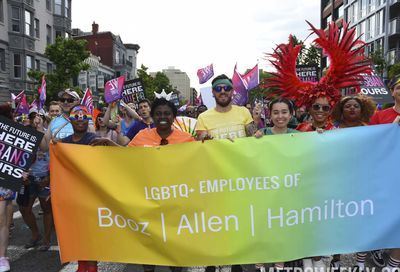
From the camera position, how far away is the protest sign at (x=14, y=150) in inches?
172

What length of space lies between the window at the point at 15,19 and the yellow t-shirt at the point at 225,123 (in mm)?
28051

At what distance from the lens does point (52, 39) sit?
3438 cm

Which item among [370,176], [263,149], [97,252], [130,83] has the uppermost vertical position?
[130,83]

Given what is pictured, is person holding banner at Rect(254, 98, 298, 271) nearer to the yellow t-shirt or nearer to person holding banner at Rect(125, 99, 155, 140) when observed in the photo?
the yellow t-shirt

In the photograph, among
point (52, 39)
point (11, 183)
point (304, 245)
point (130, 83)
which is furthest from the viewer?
point (52, 39)

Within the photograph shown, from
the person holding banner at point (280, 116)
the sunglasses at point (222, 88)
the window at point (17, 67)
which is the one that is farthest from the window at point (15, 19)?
the person holding banner at point (280, 116)

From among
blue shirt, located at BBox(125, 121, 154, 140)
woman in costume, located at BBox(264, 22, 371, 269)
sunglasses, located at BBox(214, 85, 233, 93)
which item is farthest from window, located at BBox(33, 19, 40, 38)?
sunglasses, located at BBox(214, 85, 233, 93)

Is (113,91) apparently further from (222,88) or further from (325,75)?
(325,75)

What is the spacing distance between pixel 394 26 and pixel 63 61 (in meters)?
26.5

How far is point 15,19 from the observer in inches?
1112

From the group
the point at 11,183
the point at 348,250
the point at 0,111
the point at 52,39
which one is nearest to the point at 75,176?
the point at 11,183

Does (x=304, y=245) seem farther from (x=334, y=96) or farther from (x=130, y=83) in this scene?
(x=130, y=83)

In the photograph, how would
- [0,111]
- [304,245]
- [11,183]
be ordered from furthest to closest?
[0,111] → [11,183] → [304,245]

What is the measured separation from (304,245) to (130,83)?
7.37m
